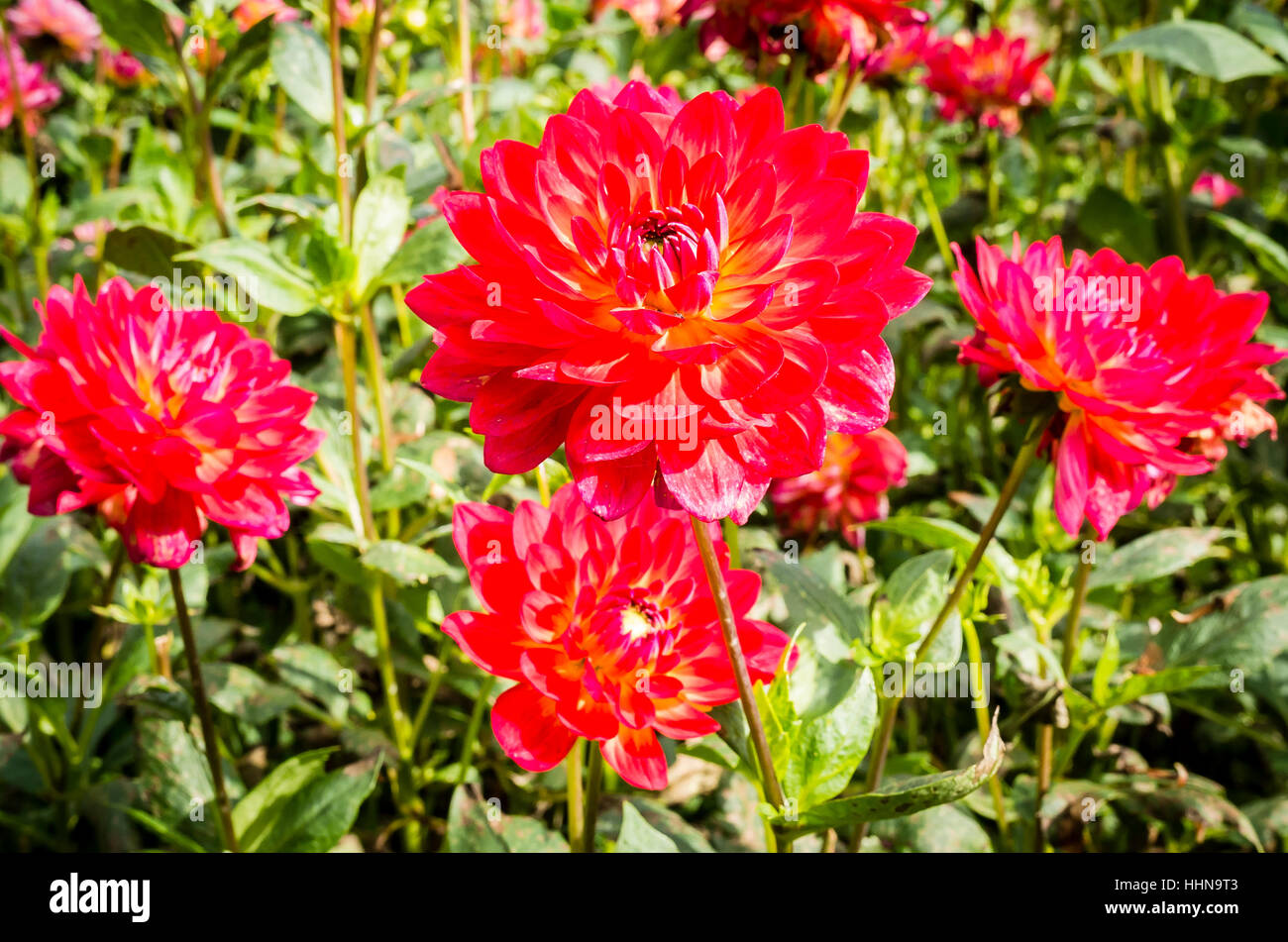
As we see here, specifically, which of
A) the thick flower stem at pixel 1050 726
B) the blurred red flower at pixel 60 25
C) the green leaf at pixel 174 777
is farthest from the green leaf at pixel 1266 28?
the blurred red flower at pixel 60 25

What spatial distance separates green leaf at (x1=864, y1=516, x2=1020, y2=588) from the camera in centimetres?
120

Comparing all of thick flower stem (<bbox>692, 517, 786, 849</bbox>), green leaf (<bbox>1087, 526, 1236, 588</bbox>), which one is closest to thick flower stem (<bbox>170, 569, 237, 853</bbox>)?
thick flower stem (<bbox>692, 517, 786, 849</bbox>)

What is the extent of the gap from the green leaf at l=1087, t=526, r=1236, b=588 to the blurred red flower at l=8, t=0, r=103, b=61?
8.67 ft

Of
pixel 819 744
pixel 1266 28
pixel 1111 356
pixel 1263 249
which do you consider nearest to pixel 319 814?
pixel 819 744

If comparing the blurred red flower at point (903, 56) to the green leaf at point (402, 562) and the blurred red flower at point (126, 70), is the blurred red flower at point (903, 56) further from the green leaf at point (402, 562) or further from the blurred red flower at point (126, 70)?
the blurred red flower at point (126, 70)

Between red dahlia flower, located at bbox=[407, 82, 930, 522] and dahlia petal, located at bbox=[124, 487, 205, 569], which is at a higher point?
red dahlia flower, located at bbox=[407, 82, 930, 522]

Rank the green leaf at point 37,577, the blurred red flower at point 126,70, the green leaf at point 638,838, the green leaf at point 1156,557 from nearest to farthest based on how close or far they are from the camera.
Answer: the green leaf at point 638,838, the green leaf at point 1156,557, the green leaf at point 37,577, the blurred red flower at point 126,70

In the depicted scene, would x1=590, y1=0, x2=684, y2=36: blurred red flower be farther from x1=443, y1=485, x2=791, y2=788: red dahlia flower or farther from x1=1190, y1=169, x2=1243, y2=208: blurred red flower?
x1=443, y1=485, x2=791, y2=788: red dahlia flower

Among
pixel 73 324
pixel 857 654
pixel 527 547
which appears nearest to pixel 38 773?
pixel 73 324

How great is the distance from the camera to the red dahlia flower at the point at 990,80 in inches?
78.6

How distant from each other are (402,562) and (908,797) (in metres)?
0.63

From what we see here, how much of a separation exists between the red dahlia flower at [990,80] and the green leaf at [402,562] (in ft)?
4.61
